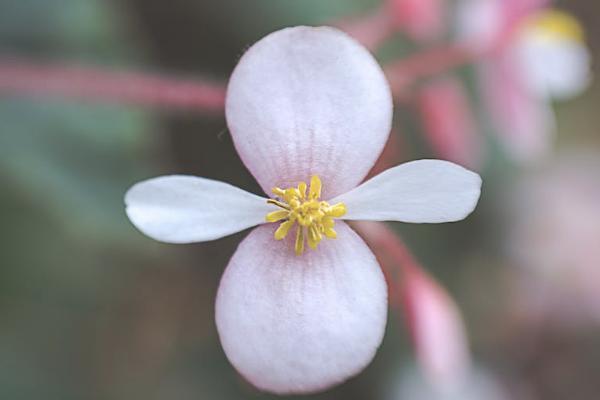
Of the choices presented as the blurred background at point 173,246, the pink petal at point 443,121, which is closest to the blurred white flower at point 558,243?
the blurred background at point 173,246

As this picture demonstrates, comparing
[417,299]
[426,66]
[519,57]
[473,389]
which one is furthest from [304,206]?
[473,389]

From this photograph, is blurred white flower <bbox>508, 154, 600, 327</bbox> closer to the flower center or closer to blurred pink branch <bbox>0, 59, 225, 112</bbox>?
blurred pink branch <bbox>0, 59, 225, 112</bbox>

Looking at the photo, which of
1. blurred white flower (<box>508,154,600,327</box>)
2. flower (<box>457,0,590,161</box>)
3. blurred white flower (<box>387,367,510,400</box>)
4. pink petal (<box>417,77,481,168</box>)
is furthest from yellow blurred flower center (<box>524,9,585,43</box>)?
blurred white flower (<box>387,367,510,400</box>)

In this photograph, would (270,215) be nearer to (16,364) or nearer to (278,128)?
(278,128)

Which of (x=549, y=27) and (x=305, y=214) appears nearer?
(x=305, y=214)

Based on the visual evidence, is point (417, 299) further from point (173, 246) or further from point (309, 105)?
point (173, 246)

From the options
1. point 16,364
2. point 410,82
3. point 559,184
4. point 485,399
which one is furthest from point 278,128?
point 559,184

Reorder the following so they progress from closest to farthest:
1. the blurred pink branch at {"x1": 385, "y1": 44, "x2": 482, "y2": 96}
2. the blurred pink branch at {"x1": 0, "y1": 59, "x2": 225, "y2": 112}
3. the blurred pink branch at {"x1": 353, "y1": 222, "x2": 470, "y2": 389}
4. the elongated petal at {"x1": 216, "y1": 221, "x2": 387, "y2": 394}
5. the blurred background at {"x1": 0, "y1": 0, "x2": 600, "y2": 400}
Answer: the elongated petal at {"x1": 216, "y1": 221, "x2": 387, "y2": 394}
the blurred pink branch at {"x1": 353, "y1": 222, "x2": 470, "y2": 389}
the blurred pink branch at {"x1": 0, "y1": 59, "x2": 225, "y2": 112}
the blurred pink branch at {"x1": 385, "y1": 44, "x2": 482, "y2": 96}
the blurred background at {"x1": 0, "y1": 0, "x2": 600, "y2": 400}
